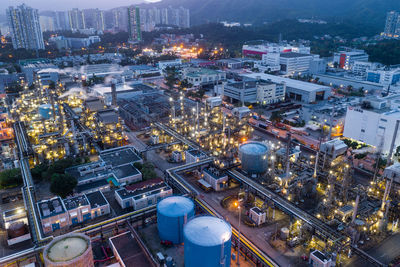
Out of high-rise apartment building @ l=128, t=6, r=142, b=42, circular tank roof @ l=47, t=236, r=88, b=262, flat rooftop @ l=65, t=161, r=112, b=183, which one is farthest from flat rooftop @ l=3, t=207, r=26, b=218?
high-rise apartment building @ l=128, t=6, r=142, b=42

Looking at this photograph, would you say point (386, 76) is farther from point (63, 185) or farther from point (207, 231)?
point (63, 185)

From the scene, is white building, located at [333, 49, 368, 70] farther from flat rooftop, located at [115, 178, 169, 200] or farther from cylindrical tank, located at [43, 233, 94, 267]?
cylindrical tank, located at [43, 233, 94, 267]

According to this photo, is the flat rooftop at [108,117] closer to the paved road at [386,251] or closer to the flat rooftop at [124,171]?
the flat rooftop at [124,171]

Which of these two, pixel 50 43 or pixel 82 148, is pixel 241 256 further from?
pixel 50 43

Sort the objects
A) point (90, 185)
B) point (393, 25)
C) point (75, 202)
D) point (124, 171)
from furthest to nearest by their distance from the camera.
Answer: point (393, 25) < point (124, 171) < point (90, 185) < point (75, 202)

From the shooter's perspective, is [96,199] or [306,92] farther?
[306,92]

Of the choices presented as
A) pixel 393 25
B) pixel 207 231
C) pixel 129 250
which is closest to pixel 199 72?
pixel 129 250

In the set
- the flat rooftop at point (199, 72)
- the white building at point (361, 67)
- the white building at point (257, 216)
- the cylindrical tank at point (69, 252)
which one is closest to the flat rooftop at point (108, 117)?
the cylindrical tank at point (69, 252)
